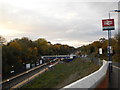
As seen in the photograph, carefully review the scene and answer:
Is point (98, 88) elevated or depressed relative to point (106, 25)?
depressed

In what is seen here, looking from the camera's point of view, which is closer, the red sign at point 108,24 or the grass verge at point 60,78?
the grass verge at point 60,78

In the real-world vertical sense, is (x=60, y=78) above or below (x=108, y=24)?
below

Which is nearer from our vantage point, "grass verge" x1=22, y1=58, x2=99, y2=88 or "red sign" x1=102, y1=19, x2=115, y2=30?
"grass verge" x1=22, y1=58, x2=99, y2=88

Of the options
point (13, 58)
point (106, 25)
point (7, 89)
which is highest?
point (106, 25)

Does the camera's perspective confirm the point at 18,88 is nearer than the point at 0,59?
Yes

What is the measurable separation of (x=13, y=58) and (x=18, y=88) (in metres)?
21.2

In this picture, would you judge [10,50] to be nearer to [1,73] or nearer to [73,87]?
[1,73]

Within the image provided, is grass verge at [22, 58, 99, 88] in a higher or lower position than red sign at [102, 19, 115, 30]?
lower

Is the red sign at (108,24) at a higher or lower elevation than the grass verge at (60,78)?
higher

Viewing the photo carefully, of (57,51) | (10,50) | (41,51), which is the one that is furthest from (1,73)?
(57,51)

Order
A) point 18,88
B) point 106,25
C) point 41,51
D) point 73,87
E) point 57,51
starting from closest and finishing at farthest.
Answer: point 73,87 < point 106,25 < point 18,88 < point 41,51 < point 57,51

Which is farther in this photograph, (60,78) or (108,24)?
(60,78)

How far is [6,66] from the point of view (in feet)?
137

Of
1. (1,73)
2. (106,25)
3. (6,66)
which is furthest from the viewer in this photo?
(6,66)
